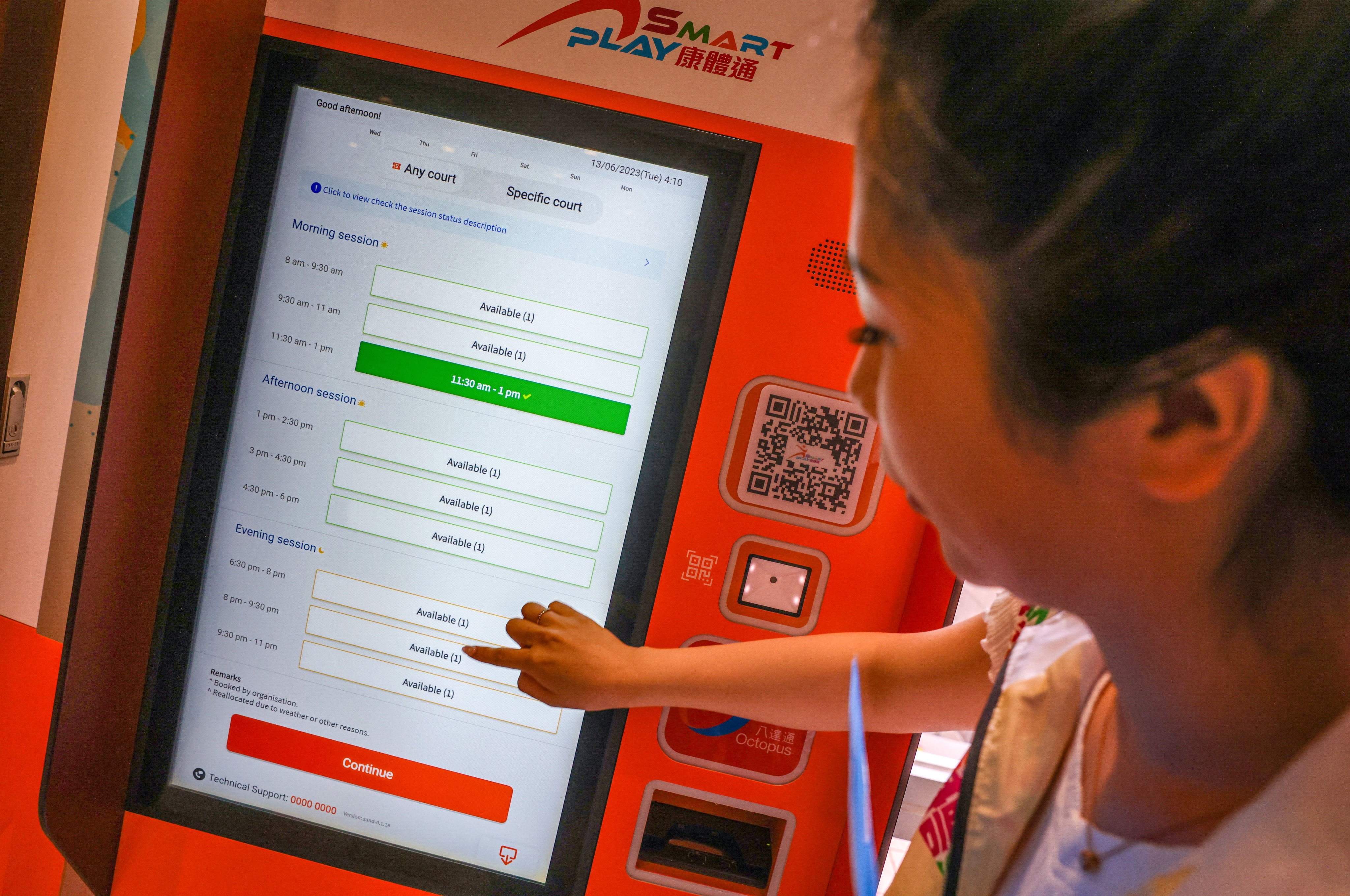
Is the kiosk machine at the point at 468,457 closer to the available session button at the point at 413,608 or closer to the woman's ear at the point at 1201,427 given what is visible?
the available session button at the point at 413,608

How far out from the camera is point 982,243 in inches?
17.8

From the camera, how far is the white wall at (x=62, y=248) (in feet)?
4.15

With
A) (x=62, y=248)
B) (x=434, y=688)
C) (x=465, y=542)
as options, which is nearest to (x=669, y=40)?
(x=465, y=542)

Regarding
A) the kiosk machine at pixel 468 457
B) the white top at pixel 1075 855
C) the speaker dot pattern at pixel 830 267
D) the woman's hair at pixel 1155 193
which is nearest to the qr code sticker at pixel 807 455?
the kiosk machine at pixel 468 457

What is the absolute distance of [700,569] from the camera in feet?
3.59

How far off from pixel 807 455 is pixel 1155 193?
2.24 ft

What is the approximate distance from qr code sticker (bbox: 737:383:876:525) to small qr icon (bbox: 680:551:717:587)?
0.33ft

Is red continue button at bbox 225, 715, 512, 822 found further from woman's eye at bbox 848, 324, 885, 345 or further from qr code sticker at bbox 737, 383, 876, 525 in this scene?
woman's eye at bbox 848, 324, 885, 345

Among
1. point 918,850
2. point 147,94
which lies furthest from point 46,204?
point 918,850

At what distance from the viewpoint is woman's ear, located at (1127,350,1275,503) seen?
415 mm

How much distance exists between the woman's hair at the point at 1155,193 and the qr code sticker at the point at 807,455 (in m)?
0.59

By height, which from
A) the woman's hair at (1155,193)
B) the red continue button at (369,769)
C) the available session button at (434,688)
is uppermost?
the woman's hair at (1155,193)

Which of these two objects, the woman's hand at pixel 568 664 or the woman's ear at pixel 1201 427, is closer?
the woman's ear at pixel 1201 427

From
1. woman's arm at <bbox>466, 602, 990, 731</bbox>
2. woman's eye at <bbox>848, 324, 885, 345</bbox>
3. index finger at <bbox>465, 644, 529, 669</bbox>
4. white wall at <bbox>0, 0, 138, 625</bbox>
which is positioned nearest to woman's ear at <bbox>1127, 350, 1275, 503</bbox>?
woman's eye at <bbox>848, 324, 885, 345</bbox>
